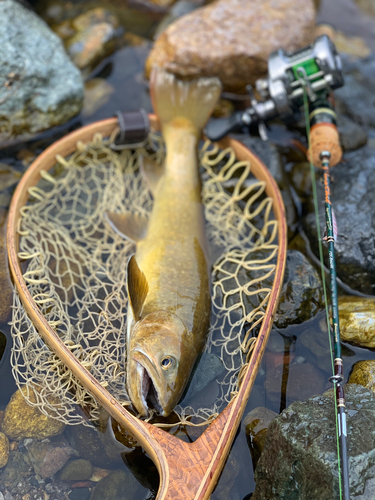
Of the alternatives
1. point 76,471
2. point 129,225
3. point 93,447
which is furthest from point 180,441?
point 129,225

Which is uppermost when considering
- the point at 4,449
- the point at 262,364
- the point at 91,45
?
the point at 91,45

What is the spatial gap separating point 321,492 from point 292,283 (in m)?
1.74

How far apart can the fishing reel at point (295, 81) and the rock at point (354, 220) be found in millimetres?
828

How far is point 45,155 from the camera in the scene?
4.26 m

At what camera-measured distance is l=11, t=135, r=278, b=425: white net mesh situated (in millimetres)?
3473

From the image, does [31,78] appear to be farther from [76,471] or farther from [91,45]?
[76,471]

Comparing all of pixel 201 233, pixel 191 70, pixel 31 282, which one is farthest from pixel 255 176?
pixel 31 282

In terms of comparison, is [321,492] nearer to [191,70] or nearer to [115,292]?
[115,292]

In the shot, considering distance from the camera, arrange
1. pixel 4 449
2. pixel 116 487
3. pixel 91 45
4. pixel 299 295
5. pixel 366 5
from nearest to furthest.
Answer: pixel 116 487, pixel 4 449, pixel 299 295, pixel 91 45, pixel 366 5

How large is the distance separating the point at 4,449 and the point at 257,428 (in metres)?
1.94

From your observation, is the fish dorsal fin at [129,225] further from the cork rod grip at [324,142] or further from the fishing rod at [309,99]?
the cork rod grip at [324,142]

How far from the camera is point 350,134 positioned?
16.5 feet

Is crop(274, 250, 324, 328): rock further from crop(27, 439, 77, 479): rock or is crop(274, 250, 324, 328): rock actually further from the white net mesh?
crop(27, 439, 77, 479): rock


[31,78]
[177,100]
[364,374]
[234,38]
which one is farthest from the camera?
[234,38]
